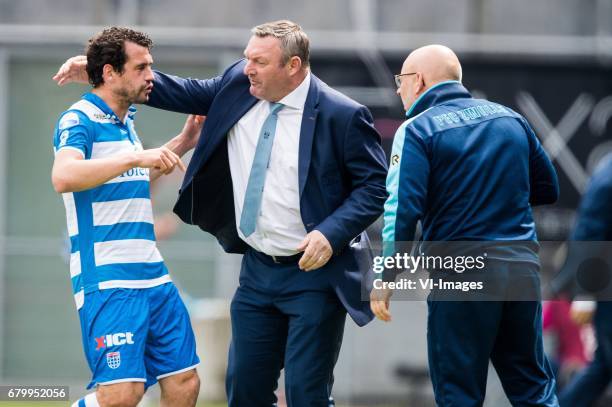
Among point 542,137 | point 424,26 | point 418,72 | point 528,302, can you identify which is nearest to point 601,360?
point 528,302

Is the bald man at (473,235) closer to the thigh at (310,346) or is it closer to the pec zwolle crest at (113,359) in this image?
the thigh at (310,346)

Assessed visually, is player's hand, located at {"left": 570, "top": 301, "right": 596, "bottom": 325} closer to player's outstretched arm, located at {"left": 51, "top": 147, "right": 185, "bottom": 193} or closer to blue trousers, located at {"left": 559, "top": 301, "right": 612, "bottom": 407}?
blue trousers, located at {"left": 559, "top": 301, "right": 612, "bottom": 407}

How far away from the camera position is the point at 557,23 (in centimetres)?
1389

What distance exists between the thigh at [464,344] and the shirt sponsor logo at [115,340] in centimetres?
154

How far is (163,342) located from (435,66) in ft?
6.60

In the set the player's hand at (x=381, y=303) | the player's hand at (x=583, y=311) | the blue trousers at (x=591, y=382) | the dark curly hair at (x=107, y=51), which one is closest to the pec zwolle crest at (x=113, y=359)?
the player's hand at (x=381, y=303)

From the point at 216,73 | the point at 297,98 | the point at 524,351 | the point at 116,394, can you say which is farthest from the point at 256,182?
the point at 216,73

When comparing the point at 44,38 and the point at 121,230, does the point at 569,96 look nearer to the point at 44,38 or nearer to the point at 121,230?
the point at 44,38

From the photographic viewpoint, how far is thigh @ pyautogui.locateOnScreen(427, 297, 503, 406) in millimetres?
6125

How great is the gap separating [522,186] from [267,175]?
1326 millimetres

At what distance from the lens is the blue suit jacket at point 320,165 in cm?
640

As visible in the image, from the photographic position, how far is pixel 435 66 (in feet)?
20.9

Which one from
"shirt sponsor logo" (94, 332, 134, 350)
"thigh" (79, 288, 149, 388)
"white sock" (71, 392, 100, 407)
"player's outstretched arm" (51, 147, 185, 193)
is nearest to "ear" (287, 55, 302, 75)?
"player's outstretched arm" (51, 147, 185, 193)

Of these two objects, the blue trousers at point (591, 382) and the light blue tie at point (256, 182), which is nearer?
the light blue tie at point (256, 182)
